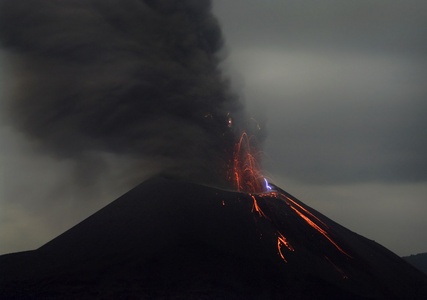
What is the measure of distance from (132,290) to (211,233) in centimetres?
991

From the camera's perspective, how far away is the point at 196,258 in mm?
36500

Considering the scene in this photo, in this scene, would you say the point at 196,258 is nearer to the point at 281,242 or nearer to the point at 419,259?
the point at 281,242

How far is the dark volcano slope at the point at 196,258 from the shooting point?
33.8 meters

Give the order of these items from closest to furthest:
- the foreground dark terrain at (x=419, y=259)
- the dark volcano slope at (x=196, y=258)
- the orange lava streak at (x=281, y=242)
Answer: the dark volcano slope at (x=196, y=258), the orange lava streak at (x=281, y=242), the foreground dark terrain at (x=419, y=259)

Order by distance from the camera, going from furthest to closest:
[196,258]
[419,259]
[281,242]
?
1. [419,259]
2. [281,242]
3. [196,258]

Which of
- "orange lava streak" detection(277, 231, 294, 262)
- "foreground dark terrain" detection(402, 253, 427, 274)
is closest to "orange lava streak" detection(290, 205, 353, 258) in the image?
"orange lava streak" detection(277, 231, 294, 262)

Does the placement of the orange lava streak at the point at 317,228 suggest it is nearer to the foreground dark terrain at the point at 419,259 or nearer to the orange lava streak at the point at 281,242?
the orange lava streak at the point at 281,242

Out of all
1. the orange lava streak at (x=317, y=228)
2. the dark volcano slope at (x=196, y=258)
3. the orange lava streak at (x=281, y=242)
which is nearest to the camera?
the dark volcano slope at (x=196, y=258)

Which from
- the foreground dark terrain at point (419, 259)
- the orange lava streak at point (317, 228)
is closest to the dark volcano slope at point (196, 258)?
the orange lava streak at point (317, 228)

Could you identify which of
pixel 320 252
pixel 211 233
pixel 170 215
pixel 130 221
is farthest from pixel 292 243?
pixel 130 221

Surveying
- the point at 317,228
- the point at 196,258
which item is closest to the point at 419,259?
the point at 317,228

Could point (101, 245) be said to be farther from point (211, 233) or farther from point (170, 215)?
point (211, 233)

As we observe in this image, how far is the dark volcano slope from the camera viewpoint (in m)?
33.8

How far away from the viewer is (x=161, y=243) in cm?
3866
